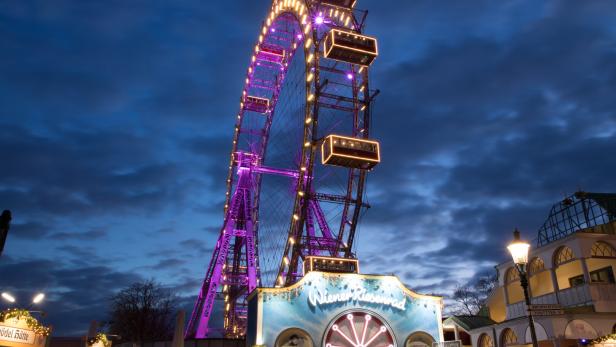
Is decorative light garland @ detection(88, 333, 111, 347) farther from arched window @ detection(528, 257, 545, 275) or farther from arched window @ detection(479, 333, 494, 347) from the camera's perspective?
arched window @ detection(528, 257, 545, 275)

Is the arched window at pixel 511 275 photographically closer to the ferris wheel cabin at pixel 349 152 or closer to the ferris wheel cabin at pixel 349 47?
the ferris wheel cabin at pixel 349 152

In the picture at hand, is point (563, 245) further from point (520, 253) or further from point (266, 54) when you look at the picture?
point (266, 54)

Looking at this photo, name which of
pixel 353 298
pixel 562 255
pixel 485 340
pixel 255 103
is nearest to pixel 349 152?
pixel 353 298

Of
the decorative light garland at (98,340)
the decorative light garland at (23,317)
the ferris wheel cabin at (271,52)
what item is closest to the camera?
the decorative light garland at (23,317)

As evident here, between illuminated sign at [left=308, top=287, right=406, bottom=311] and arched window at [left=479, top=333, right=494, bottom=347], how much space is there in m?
10.7

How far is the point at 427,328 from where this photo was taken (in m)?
17.9

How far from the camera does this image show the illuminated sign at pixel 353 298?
672 inches

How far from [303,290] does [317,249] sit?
13065 mm

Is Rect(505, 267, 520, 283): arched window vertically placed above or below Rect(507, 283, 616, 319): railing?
above

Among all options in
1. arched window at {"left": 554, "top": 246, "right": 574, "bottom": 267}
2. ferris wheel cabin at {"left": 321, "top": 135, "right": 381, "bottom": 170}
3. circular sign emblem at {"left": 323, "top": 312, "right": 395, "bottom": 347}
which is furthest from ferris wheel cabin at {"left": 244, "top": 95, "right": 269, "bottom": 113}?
circular sign emblem at {"left": 323, "top": 312, "right": 395, "bottom": 347}

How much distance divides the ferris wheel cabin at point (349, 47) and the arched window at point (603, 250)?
586 inches

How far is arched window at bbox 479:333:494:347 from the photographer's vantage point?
84.5 feet

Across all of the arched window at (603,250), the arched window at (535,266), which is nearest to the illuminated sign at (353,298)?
the arched window at (535,266)

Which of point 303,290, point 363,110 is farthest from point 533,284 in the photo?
point 303,290
